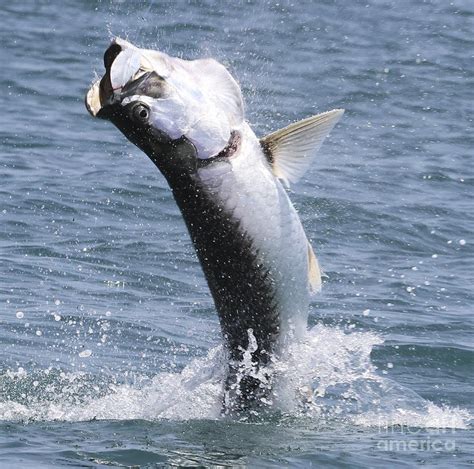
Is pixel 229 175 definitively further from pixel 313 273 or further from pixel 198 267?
pixel 198 267

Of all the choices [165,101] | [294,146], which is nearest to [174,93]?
[165,101]

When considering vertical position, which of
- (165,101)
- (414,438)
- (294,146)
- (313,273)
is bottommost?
(414,438)

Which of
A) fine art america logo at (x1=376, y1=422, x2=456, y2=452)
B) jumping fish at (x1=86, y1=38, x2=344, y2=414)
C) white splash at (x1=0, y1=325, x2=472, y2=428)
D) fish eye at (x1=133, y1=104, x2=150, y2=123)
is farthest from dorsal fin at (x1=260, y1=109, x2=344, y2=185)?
fine art america logo at (x1=376, y1=422, x2=456, y2=452)

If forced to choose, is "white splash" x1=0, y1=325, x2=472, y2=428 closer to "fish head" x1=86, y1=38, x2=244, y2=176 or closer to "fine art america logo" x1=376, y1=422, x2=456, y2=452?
A: "fine art america logo" x1=376, y1=422, x2=456, y2=452

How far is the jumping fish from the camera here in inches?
244

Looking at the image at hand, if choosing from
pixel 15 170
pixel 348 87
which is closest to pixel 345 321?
pixel 15 170

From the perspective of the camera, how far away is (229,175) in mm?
6426

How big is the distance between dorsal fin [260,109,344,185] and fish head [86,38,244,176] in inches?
8.2

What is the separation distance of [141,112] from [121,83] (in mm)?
179

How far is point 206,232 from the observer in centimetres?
652

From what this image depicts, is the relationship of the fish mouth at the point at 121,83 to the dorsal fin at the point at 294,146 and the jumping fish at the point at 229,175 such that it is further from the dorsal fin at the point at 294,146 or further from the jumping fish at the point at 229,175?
the dorsal fin at the point at 294,146

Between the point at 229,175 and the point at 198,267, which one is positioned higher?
the point at 229,175

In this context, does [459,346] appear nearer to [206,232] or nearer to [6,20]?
[206,232]

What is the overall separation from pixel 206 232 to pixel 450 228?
20.6 ft
